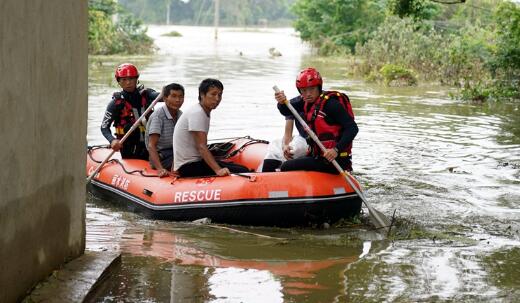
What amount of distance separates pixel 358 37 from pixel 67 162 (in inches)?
1331

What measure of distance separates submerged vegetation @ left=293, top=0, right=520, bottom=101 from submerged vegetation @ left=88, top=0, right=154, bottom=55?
8.50 m

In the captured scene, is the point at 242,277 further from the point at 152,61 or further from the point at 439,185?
the point at 152,61

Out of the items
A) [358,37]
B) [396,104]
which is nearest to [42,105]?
[396,104]

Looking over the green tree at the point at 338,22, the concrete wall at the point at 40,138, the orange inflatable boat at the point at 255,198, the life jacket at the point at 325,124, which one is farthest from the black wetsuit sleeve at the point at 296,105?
the green tree at the point at 338,22

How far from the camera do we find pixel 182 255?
19.8ft

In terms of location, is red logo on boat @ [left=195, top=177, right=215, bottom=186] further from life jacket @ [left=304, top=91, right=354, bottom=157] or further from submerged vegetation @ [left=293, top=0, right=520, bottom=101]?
submerged vegetation @ [left=293, top=0, right=520, bottom=101]

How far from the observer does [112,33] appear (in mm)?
34719

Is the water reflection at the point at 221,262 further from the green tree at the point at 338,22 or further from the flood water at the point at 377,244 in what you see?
the green tree at the point at 338,22

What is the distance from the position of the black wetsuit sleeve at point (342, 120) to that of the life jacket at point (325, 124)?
51mm

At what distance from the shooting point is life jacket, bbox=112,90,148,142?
28.7 ft

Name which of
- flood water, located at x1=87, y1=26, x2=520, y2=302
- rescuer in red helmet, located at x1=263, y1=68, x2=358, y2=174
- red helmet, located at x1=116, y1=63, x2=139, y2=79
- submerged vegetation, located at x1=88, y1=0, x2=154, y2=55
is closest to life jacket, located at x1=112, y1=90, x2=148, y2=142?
red helmet, located at x1=116, y1=63, x2=139, y2=79

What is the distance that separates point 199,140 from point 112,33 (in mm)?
28233

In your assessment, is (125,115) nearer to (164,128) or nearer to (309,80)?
(164,128)

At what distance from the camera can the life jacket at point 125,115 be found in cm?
873
